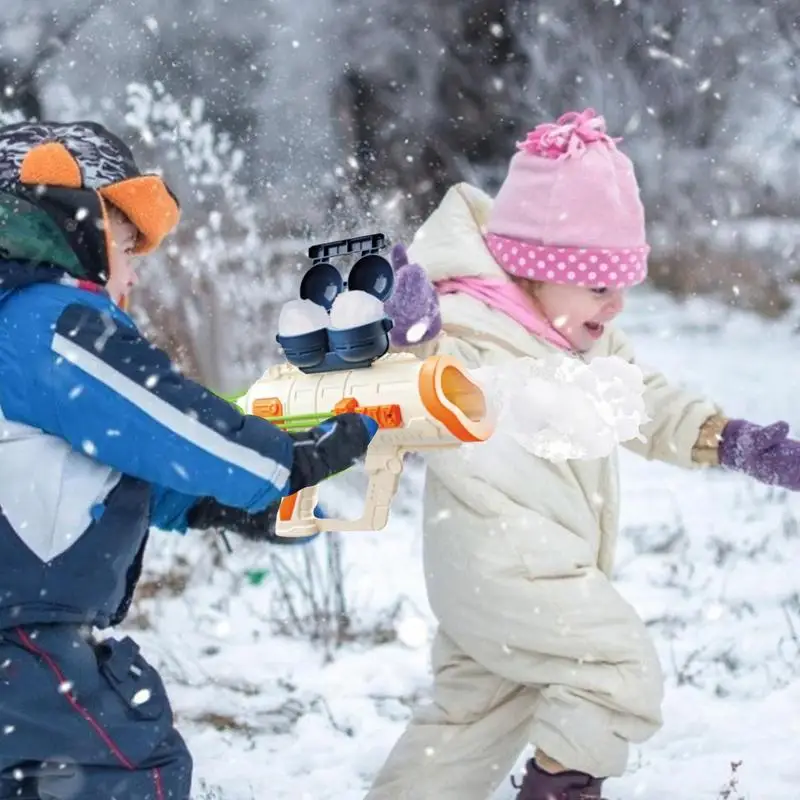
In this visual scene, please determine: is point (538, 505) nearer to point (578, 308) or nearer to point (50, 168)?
point (578, 308)

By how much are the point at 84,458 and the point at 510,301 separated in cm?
104

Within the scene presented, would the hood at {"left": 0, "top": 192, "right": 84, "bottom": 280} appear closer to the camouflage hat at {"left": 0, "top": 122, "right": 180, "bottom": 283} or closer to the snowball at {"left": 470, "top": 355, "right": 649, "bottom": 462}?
the camouflage hat at {"left": 0, "top": 122, "right": 180, "bottom": 283}

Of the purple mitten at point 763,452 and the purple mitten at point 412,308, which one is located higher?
the purple mitten at point 412,308

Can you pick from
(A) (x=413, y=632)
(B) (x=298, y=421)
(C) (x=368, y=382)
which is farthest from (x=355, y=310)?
(A) (x=413, y=632)

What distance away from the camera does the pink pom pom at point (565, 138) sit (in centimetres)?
251

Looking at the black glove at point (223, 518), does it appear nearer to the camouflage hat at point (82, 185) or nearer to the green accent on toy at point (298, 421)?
the green accent on toy at point (298, 421)

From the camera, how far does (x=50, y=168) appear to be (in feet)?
5.83

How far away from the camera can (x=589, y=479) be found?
2479mm

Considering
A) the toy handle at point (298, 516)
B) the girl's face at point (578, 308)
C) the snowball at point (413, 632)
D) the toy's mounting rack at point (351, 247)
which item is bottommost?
the snowball at point (413, 632)

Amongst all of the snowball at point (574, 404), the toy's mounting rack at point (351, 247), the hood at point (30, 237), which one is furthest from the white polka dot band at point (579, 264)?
the hood at point (30, 237)

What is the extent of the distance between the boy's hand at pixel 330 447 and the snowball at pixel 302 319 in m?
0.17

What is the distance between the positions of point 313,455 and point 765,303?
24.4 ft

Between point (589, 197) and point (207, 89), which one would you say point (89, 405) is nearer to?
point (589, 197)

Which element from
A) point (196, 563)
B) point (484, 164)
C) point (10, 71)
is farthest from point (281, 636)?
point (484, 164)
